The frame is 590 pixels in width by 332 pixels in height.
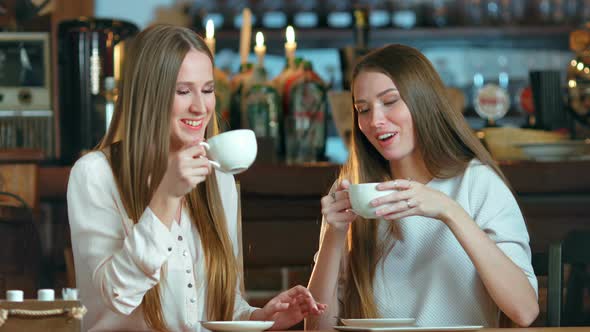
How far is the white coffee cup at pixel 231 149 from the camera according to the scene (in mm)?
1590

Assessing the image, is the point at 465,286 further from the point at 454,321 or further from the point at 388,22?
the point at 388,22

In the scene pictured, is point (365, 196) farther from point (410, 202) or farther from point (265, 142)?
point (265, 142)

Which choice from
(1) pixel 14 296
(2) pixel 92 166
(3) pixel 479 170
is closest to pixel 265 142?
(3) pixel 479 170

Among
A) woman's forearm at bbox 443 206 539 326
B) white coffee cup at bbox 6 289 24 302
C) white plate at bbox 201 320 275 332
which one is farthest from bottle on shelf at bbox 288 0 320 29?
white coffee cup at bbox 6 289 24 302

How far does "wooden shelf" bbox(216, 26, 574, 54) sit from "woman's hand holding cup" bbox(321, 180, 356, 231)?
3.67 metres

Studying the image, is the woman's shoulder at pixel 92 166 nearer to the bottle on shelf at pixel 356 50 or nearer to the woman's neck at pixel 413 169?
the woman's neck at pixel 413 169

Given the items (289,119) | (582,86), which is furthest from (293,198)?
(582,86)

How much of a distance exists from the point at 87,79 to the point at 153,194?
4.11 feet

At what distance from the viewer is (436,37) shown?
5.57 meters

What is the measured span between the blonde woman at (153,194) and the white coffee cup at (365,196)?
18cm

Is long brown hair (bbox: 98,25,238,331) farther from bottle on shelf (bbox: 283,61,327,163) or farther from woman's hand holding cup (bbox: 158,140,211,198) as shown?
bottle on shelf (bbox: 283,61,327,163)

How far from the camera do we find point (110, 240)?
1773 mm

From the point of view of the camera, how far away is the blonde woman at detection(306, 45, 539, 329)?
1973mm

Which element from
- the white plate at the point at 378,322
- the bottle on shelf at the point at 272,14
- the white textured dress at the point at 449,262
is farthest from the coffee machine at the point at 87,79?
the bottle on shelf at the point at 272,14
